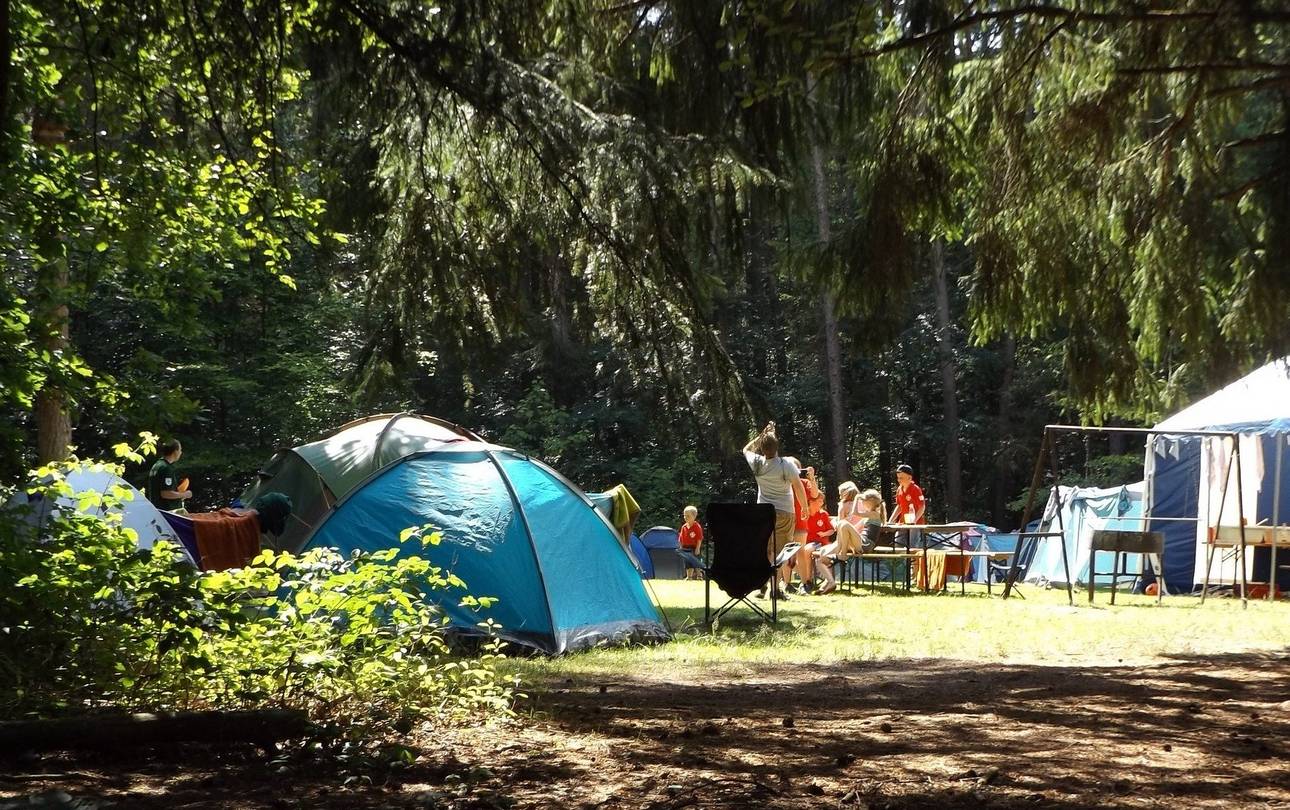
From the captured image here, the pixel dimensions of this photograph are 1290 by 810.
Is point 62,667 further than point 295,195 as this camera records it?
No

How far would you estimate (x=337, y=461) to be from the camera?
30.5ft

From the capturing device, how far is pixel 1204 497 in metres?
14.3

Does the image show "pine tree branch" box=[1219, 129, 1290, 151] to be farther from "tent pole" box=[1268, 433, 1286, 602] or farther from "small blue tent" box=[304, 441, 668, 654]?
"tent pole" box=[1268, 433, 1286, 602]

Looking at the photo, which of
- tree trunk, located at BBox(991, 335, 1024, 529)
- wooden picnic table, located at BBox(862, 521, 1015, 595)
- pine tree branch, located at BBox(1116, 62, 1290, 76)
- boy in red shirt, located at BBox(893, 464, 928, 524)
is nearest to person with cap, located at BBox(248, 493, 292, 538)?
pine tree branch, located at BBox(1116, 62, 1290, 76)

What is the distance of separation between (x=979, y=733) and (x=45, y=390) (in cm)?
387

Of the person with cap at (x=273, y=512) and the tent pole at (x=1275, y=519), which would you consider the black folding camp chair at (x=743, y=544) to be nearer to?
the person with cap at (x=273, y=512)

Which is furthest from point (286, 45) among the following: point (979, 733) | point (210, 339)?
point (210, 339)

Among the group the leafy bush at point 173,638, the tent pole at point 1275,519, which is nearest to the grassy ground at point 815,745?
the leafy bush at point 173,638

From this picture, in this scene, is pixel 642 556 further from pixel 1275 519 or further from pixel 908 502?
pixel 1275 519

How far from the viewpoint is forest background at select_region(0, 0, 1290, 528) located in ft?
16.7

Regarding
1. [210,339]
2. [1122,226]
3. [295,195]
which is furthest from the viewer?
[210,339]

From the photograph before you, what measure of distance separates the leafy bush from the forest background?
615 millimetres

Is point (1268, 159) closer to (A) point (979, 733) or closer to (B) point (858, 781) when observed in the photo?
(A) point (979, 733)

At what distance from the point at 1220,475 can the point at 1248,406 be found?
32.3 inches
